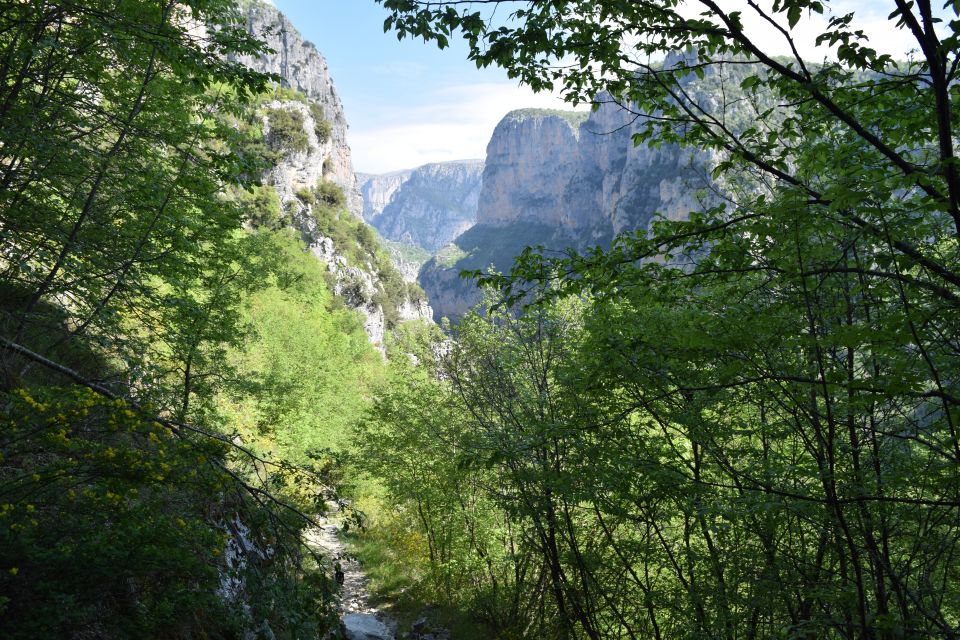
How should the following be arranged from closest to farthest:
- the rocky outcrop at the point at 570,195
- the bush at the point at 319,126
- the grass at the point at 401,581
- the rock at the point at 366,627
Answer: the rock at the point at 366,627
the grass at the point at 401,581
the bush at the point at 319,126
the rocky outcrop at the point at 570,195

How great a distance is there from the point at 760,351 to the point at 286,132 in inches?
2317

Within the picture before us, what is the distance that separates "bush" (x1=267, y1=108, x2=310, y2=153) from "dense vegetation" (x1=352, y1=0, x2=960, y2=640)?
174ft

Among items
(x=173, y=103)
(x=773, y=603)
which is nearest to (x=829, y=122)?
(x=773, y=603)

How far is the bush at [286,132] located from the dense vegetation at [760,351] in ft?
174

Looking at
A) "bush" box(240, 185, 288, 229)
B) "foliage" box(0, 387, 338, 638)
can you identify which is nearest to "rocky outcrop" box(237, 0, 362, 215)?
"bush" box(240, 185, 288, 229)

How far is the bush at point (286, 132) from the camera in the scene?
5525cm

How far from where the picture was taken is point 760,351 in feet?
15.3

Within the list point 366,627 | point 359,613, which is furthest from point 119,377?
point 359,613

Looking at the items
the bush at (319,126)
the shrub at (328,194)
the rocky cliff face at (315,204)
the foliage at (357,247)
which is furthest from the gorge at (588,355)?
the bush at (319,126)

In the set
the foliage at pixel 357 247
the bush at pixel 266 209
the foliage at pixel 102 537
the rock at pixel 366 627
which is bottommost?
the rock at pixel 366 627

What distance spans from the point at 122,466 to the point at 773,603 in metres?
5.55

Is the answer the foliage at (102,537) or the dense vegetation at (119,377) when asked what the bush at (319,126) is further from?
the foliage at (102,537)

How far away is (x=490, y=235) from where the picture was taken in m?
199

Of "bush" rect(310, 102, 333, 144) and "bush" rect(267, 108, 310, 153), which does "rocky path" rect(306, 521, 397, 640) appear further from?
"bush" rect(310, 102, 333, 144)
